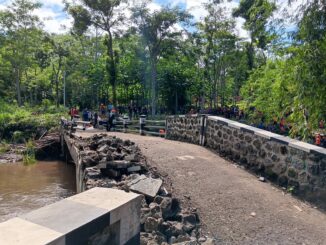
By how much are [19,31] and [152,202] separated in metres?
32.0

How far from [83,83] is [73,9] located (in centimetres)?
1443

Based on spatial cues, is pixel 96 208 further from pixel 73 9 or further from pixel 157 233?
pixel 73 9

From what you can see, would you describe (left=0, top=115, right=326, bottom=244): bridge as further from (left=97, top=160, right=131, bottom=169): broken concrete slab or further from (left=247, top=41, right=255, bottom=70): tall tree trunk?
(left=247, top=41, right=255, bottom=70): tall tree trunk

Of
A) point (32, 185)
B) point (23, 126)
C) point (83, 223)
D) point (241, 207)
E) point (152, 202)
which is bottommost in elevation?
point (32, 185)

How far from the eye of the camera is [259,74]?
1494 cm

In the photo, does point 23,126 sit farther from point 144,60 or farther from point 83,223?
point 83,223

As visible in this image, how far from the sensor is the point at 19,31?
106 feet

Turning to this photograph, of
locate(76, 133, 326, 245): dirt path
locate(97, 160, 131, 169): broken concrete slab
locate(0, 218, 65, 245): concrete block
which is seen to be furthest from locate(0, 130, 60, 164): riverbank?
locate(0, 218, 65, 245): concrete block

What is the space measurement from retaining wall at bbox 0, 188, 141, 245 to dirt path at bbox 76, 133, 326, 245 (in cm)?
186

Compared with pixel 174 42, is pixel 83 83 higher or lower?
lower

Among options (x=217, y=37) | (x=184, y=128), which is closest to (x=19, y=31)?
(x=217, y=37)

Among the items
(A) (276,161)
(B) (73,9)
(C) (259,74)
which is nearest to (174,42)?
(B) (73,9)

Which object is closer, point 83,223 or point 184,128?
point 83,223

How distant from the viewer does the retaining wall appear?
2.09 meters
